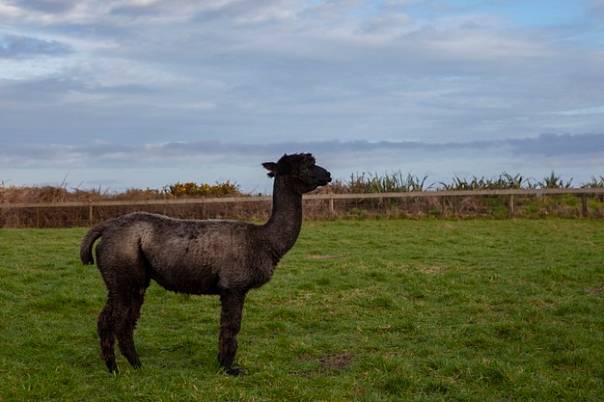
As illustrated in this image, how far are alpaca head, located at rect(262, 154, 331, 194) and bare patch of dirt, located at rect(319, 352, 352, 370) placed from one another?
2.01 meters

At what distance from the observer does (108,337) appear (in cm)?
799

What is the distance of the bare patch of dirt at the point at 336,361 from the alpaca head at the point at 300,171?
2.01m

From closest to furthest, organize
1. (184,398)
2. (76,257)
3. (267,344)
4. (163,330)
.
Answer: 1. (184,398)
2. (267,344)
3. (163,330)
4. (76,257)

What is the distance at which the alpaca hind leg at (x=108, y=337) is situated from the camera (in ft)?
26.1

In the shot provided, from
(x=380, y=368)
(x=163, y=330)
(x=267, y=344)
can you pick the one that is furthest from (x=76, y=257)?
(x=380, y=368)

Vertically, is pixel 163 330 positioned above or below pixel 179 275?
below

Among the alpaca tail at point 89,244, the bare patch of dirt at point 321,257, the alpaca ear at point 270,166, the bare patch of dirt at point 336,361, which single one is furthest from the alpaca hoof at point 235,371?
the bare patch of dirt at point 321,257

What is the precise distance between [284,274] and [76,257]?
17.9 ft

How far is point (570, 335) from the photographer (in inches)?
372

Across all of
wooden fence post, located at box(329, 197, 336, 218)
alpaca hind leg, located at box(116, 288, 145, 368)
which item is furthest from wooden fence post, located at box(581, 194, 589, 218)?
alpaca hind leg, located at box(116, 288, 145, 368)

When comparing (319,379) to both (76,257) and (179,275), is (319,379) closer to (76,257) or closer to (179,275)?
(179,275)

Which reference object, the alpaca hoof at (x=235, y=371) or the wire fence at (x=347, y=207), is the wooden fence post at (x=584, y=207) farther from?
the alpaca hoof at (x=235, y=371)

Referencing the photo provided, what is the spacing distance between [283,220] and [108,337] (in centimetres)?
233

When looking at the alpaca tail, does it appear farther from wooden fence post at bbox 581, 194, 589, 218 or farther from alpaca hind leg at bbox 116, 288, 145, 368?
wooden fence post at bbox 581, 194, 589, 218
